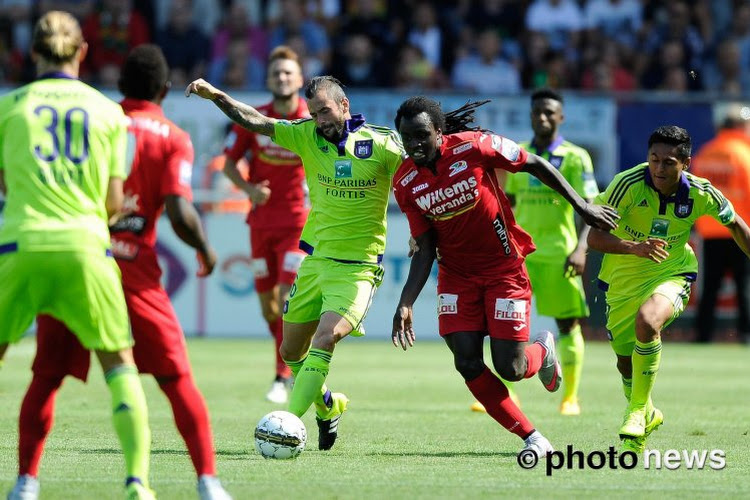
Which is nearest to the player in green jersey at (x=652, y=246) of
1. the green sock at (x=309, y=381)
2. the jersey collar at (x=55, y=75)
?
the green sock at (x=309, y=381)

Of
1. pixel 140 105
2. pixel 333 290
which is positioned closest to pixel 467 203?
pixel 333 290

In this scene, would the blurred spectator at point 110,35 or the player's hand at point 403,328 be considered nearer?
the player's hand at point 403,328

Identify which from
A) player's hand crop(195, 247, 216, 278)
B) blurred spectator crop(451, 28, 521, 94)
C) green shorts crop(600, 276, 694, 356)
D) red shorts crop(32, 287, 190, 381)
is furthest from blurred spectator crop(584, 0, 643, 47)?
red shorts crop(32, 287, 190, 381)

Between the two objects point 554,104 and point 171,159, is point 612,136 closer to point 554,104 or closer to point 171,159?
point 554,104

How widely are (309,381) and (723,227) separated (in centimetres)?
1115

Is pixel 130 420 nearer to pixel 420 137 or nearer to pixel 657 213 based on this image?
pixel 420 137

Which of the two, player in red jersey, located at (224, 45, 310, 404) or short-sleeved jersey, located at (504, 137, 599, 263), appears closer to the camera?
short-sleeved jersey, located at (504, 137, 599, 263)

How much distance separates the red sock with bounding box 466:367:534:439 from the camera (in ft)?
27.5

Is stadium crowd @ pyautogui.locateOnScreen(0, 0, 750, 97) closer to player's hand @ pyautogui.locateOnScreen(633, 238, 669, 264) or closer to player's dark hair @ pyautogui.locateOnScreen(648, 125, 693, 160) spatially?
player's dark hair @ pyautogui.locateOnScreen(648, 125, 693, 160)

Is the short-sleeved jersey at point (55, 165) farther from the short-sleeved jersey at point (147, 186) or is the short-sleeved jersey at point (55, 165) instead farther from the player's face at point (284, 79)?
the player's face at point (284, 79)

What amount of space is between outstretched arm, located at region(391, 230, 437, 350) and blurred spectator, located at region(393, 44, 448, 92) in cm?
1182

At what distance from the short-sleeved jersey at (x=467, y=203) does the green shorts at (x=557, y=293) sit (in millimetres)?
2722

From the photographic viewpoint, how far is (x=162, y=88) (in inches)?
278

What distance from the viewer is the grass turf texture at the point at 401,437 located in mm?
7129
